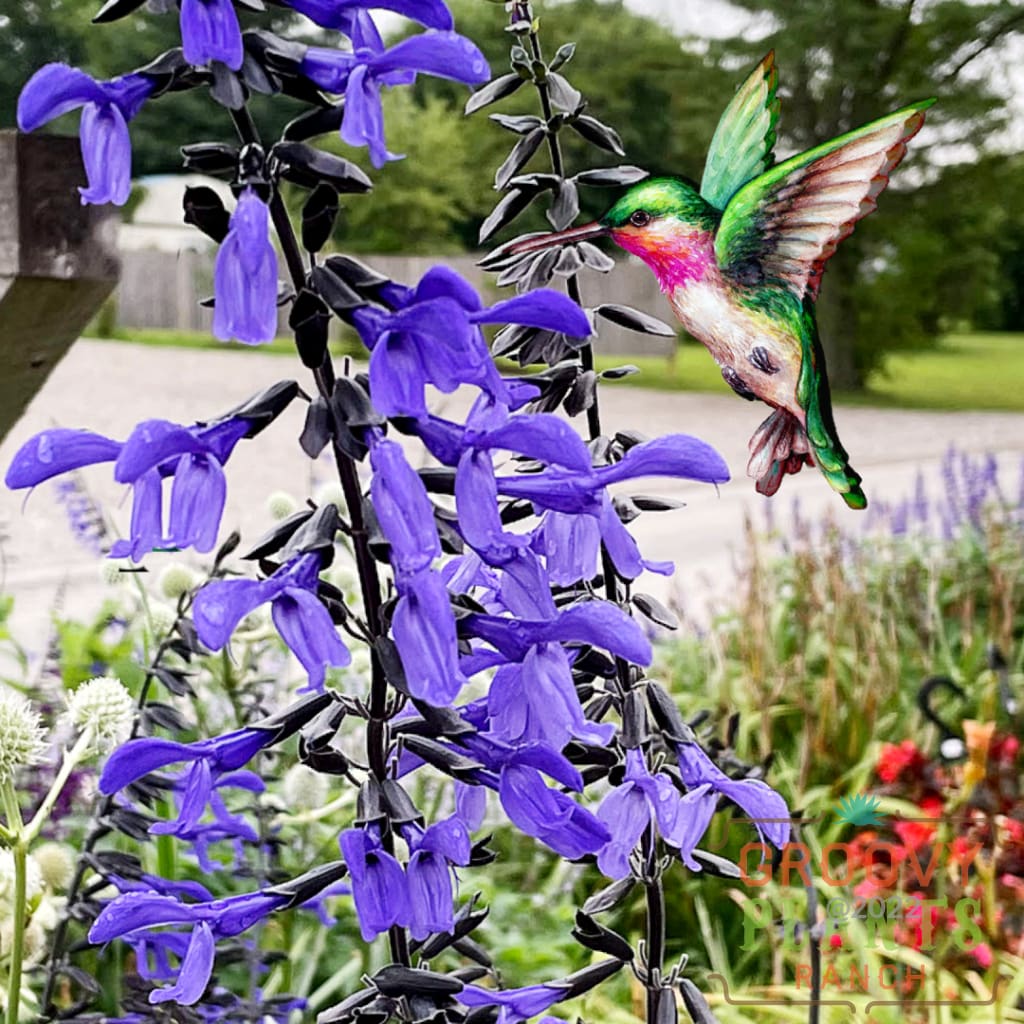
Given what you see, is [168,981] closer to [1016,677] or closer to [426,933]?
[426,933]

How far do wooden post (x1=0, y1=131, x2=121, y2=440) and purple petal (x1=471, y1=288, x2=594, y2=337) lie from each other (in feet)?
1.70

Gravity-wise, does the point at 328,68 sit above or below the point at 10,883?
above

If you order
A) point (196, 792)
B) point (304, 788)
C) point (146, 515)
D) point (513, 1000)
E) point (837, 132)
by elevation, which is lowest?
point (304, 788)

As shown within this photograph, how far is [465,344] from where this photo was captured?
40 centimetres

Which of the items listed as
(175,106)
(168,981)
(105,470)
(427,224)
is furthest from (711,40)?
(168,981)

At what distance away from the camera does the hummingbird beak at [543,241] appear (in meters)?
0.51

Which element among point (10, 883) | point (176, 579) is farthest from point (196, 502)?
point (176, 579)

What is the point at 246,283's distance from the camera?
0.39 m

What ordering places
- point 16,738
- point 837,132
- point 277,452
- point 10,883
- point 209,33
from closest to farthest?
point 209,33 < point 16,738 < point 10,883 < point 837,132 < point 277,452

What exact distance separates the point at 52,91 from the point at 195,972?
1.02 feet

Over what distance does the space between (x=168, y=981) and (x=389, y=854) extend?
1.65ft

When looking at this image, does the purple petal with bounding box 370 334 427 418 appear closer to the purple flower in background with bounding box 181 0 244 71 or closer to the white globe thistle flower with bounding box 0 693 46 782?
the purple flower in background with bounding box 181 0 244 71

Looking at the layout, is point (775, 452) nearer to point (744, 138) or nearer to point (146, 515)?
point (744, 138)

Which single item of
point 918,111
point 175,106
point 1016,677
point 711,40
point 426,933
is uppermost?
point 711,40
